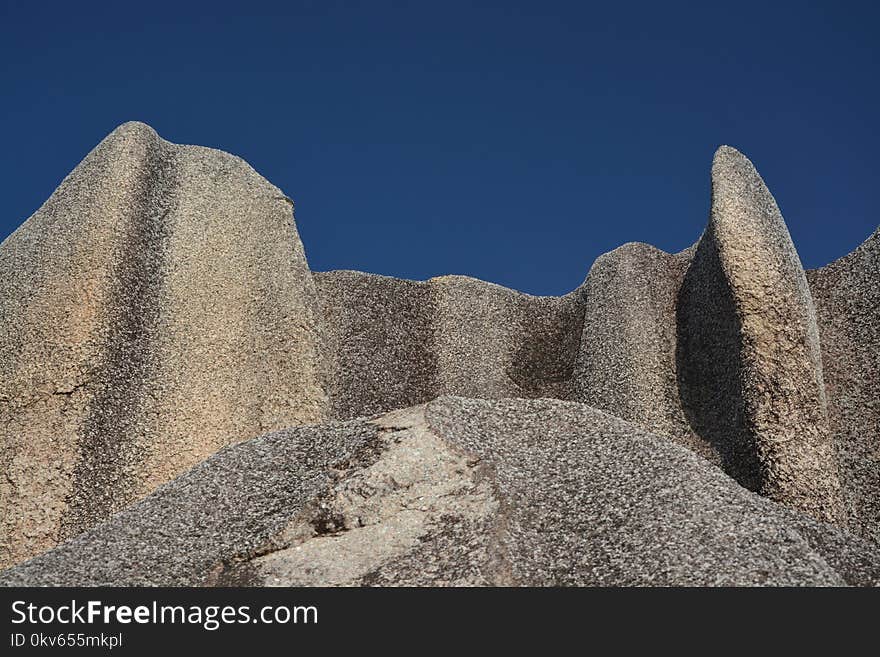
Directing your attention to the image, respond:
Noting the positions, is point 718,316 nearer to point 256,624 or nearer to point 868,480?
point 868,480

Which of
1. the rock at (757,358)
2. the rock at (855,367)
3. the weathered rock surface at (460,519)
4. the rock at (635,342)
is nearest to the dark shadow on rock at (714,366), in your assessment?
the rock at (757,358)

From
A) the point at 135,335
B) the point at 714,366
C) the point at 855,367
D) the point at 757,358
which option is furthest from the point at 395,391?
the point at 855,367

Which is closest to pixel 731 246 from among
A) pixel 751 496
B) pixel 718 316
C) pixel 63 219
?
pixel 718 316

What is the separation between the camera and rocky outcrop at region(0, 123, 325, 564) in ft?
68.2

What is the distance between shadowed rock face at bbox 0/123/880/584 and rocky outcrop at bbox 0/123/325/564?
6cm

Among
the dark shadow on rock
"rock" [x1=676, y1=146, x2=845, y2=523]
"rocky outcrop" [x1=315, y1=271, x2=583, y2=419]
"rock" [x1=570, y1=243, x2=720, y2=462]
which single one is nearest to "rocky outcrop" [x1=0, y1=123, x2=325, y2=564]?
"rocky outcrop" [x1=315, y1=271, x2=583, y2=419]

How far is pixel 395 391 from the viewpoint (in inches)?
1121

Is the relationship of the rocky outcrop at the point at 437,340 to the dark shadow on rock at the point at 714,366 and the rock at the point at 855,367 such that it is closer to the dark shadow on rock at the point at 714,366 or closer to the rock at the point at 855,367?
the dark shadow on rock at the point at 714,366

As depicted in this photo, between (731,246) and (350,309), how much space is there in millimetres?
13538

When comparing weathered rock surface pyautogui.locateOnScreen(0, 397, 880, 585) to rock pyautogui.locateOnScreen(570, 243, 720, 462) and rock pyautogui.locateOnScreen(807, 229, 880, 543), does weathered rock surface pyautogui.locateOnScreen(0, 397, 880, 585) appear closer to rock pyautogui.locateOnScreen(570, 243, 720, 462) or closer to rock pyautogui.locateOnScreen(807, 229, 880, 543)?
rock pyautogui.locateOnScreen(570, 243, 720, 462)

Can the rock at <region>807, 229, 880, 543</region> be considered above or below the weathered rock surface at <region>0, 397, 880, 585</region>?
above

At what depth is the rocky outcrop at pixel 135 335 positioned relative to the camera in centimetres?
2080

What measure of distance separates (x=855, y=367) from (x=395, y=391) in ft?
46.3

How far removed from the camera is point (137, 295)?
24.0 meters
